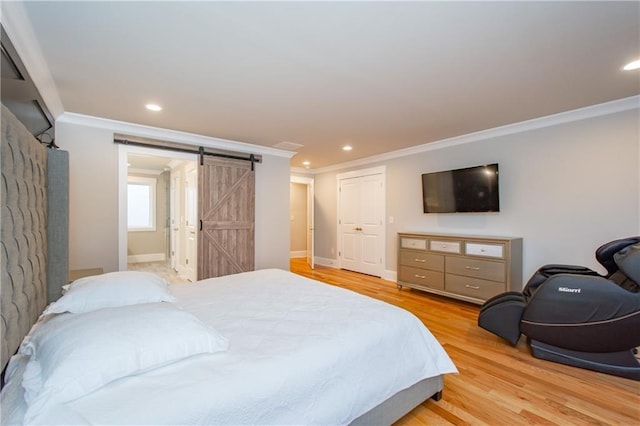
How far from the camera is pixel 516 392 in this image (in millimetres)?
2061

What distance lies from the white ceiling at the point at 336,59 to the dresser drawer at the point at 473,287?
6.80ft

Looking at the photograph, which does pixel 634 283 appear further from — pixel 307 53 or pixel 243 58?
pixel 243 58

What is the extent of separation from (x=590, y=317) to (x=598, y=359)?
0.38 m

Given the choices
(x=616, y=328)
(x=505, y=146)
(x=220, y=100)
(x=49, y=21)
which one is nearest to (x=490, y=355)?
(x=616, y=328)

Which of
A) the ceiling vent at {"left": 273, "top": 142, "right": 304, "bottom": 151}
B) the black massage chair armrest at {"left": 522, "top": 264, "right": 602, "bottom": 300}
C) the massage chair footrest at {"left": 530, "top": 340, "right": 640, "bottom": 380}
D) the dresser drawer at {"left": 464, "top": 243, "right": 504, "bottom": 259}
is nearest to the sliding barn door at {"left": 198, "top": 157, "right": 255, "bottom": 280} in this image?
the ceiling vent at {"left": 273, "top": 142, "right": 304, "bottom": 151}

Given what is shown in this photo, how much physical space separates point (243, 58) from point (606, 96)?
3523mm

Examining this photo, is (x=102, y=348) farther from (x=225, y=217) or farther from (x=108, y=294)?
(x=225, y=217)

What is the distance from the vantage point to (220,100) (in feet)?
9.53

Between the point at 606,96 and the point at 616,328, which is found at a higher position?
the point at 606,96

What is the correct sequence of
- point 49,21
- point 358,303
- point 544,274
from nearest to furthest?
1. point 49,21
2. point 358,303
3. point 544,274

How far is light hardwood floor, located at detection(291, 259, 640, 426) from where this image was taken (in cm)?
180

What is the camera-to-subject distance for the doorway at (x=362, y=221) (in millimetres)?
5645

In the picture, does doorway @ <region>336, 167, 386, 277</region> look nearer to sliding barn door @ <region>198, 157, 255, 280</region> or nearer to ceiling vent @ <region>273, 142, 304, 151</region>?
ceiling vent @ <region>273, 142, 304, 151</region>

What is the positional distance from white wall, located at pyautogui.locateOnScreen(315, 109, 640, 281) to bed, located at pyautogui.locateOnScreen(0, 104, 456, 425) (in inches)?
110
